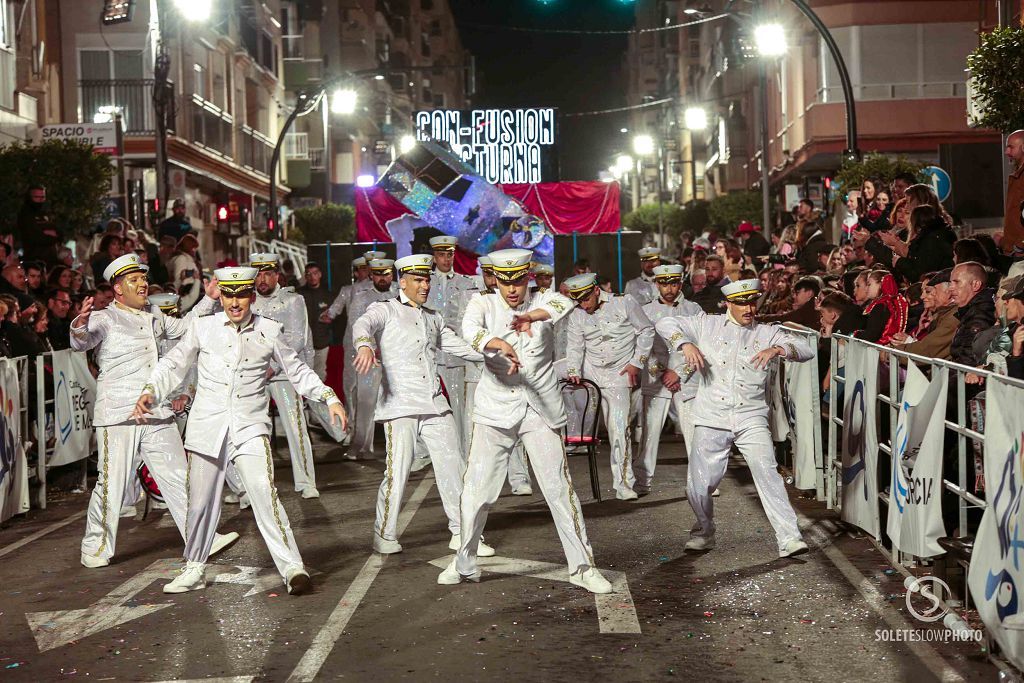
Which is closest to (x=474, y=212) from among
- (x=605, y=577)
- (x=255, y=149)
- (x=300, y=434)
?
(x=300, y=434)

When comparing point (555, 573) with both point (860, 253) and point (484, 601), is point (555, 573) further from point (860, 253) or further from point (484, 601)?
point (860, 253)

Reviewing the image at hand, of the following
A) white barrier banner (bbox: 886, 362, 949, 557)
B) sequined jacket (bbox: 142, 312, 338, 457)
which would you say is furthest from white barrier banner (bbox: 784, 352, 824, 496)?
sequined jacket (bbox: 142, 312, 338, 457)

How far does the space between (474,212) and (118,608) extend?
53.0 feet

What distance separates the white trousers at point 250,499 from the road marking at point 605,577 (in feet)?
3.99

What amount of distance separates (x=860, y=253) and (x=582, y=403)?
3461 mm

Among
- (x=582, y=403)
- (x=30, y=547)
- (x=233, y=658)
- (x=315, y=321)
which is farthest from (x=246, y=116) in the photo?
(x=233, y=658)

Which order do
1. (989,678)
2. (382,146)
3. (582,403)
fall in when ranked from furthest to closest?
(382,146) < (582,403) < (989,678)

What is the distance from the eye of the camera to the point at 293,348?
14.3 metres

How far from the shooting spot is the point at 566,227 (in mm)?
27125

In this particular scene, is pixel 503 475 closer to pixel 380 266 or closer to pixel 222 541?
pixel 222 541

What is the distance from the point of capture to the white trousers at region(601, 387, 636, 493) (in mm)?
13273

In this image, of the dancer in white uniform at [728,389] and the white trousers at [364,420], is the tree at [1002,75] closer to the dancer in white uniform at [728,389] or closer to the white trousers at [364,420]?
the dancer in white uniform at [728,389]

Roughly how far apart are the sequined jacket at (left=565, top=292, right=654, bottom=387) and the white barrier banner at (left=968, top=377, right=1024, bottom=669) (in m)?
6.89

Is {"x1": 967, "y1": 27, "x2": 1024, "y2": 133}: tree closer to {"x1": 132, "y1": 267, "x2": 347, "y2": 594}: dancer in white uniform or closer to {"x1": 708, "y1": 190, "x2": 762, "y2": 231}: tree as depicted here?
{"x1": 132, "y1": 267, "x2": 347, "y2": 594}: dancer in white uniform
